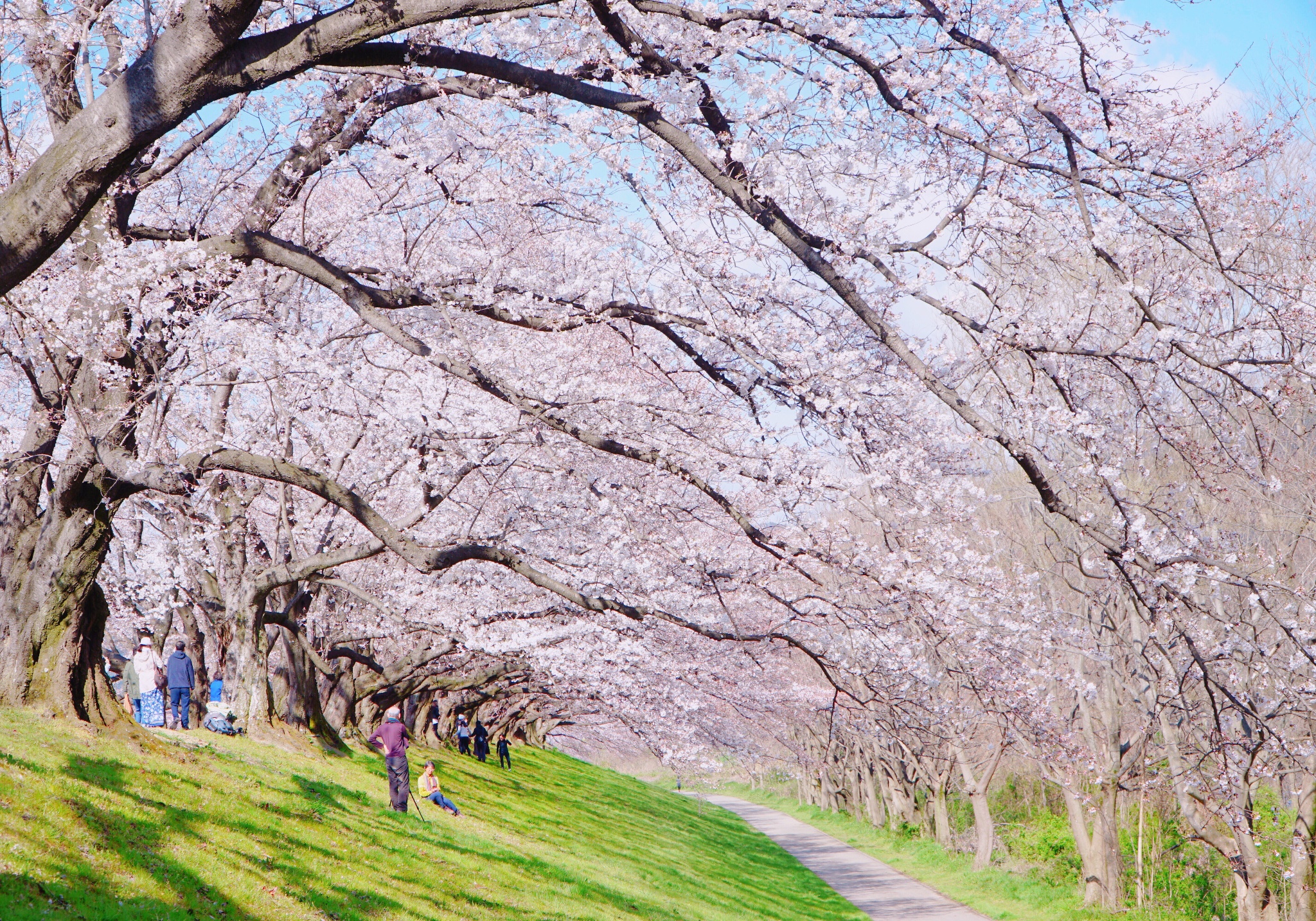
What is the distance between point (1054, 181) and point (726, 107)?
6.33ft

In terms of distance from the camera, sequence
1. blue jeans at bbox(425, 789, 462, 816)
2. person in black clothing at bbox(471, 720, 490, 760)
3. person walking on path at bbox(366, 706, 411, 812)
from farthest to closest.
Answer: person in black clothing at bbox(471, 720, 490, 760), blue jeans at bbox(425, 789, 462, 816), person walking on path at bbox(366, 706, 411, 812)

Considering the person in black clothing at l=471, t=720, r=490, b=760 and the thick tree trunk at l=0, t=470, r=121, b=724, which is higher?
the thick tree trunk at l=0, t=470, r=121, b=724

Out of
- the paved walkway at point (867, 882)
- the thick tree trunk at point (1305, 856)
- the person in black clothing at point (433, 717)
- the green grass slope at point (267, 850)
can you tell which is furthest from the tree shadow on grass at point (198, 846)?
the person in black clothing at point (433, 717)

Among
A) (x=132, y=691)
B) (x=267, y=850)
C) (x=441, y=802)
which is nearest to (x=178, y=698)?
(x=132, y=691)

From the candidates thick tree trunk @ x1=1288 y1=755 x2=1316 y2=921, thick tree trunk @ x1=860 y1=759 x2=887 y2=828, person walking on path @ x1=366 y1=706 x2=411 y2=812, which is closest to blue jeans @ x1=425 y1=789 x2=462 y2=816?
person walking on path @ x1=366 y1=706 x2=411 y2=812

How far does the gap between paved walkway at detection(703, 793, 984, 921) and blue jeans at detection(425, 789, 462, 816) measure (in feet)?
31.5

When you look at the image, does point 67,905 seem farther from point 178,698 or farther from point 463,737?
point 463,737

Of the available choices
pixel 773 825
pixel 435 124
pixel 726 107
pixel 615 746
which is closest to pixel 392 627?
pixel 435 124

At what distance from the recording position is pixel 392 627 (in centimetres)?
2056

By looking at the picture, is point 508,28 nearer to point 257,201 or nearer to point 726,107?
point 726,107

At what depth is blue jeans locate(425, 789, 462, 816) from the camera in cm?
1697

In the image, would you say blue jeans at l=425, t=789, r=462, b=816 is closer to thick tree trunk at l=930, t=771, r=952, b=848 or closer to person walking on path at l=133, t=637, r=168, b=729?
person walking on path at l=133, t=637, r=168, b=729

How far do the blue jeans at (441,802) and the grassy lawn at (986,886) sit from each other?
11.1 metres

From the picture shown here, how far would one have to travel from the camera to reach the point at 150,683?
53.7 feet
